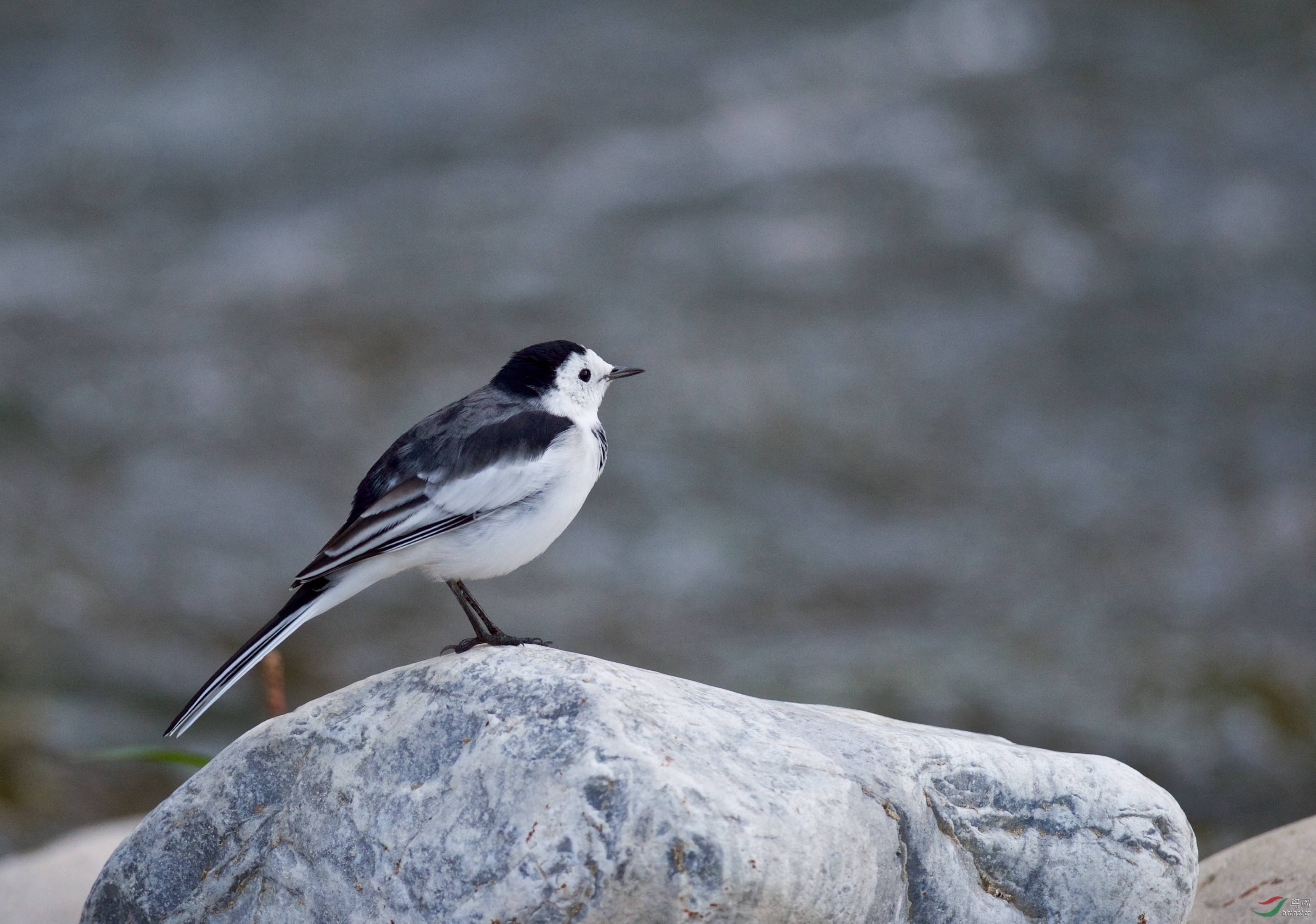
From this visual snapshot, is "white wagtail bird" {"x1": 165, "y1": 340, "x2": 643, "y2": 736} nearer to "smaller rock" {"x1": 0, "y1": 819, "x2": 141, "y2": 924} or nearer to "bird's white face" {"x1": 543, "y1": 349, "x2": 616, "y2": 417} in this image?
"bird's white face" {"x1": 543, "y1": 349, "x2": 616, "y2": 417}

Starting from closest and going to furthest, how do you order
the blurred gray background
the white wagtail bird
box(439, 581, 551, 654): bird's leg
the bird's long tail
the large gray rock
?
1. the large gray rock
2. the bird's long tail
3. the white wagtail bird
4. box(439, 581, 551, 654): bird's leg
5. the blurred gray background

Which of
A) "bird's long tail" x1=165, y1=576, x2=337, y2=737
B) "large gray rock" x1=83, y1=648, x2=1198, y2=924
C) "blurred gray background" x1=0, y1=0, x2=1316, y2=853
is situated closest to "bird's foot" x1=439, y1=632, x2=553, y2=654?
"large gray rock" x1=83, y1=648, x2=1198, y2=924

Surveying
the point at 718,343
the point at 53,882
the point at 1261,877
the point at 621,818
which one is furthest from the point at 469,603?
the point at 718,343

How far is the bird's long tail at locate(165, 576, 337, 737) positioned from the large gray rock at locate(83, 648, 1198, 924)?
20 cm

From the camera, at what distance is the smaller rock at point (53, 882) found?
6.02m

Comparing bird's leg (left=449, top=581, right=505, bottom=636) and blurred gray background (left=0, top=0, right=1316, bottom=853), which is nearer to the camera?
bird's leg (left=449, top=581, right=505, bottom=636)

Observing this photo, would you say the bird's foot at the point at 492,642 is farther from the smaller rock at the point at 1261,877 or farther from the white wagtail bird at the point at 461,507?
the smaller rock at the point at 1261,877

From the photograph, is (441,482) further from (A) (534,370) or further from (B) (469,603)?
(A) (534,370)

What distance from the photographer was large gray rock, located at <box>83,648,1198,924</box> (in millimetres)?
3785

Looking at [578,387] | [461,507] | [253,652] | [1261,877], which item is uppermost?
[578,387]

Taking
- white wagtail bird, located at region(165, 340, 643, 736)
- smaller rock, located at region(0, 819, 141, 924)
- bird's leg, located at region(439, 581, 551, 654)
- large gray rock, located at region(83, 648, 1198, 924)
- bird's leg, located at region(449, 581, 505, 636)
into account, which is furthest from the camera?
smaller rock, located at region(0, 819, 141, 924)

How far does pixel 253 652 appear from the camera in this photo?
4.68 meters

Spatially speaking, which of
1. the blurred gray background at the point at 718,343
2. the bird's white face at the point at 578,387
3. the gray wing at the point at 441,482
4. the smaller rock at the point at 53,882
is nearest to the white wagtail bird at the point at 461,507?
the gray wing at the point at 441,482

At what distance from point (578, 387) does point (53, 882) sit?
347 centimetres
